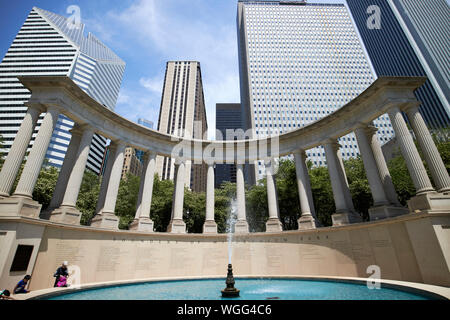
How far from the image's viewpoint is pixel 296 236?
24.6m

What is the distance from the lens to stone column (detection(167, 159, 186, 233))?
27219 mm

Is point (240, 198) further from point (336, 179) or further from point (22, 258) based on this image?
point (22, 258)

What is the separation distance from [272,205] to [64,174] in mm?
24826

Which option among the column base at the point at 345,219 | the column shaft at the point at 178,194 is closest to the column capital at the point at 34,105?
the column shaft at the point at 178,194

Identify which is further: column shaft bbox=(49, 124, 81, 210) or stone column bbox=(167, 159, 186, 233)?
stone column bbox=(167, 159, 186, 233)

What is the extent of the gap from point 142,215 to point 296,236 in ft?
61.1

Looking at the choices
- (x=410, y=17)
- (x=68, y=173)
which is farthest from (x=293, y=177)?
(x=410, y=17)

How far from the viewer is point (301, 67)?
130 m

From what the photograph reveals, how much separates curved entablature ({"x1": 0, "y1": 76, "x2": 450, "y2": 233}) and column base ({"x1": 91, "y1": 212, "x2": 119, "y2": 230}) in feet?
0.32

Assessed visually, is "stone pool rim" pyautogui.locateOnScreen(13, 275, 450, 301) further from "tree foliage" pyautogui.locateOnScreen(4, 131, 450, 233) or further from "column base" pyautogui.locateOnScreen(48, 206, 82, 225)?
"tree foliage" pyautogui.locateOnScreen(4, 131, 450, 233)

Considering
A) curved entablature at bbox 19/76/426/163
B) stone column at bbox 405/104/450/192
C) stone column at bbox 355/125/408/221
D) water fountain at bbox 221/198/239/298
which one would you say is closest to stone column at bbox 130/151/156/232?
curved entablature at bbox 19/76/426/163

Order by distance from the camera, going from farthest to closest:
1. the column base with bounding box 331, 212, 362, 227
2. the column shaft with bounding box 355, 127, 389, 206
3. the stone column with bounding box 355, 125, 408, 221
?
the column base with bounding box 331, 212, 362, 227 → the column shaft with bounding box 355, 127, 389, 206 → the stone column with bounding box 355, 125, 408, 221

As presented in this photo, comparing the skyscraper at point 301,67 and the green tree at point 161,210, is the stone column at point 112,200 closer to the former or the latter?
the green tree at point 161,210

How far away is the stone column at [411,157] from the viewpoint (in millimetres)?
16797
